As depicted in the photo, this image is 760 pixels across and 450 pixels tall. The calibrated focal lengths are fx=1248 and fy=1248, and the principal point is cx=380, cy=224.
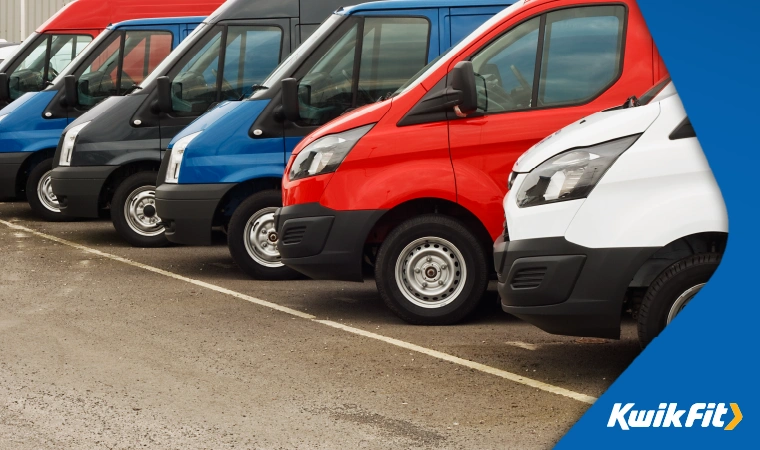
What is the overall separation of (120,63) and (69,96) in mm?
757

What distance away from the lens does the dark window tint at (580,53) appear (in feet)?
25.9

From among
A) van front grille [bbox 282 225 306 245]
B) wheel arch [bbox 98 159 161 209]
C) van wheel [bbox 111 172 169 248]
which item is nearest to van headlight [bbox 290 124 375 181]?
van front grille [bbox 282 225 306 245]

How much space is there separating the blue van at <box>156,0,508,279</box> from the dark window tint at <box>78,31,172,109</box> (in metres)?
3.33

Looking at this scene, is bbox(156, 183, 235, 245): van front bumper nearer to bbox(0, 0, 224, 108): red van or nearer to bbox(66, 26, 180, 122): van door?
bbox(66, 26, 180, 122): van door

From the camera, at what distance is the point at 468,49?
808cm

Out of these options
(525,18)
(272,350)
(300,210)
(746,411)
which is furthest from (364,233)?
(746,411)

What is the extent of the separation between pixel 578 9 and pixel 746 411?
370 cm

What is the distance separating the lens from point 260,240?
10281 mm

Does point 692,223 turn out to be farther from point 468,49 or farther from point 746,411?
point 468,49

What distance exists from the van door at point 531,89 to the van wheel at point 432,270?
23 cm

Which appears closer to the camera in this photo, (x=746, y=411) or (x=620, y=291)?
(x=746, y=411)

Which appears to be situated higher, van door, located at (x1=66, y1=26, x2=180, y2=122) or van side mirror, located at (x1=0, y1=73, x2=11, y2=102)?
van door, located at (x1=66, y1=26, x2=180, y2=122)

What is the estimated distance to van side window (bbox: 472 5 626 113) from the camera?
7.89 metres

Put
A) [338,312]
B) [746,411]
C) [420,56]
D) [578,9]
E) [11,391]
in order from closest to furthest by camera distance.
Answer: [746,411] → [11,391] → [578,9] → [338,312] → [420,56]
